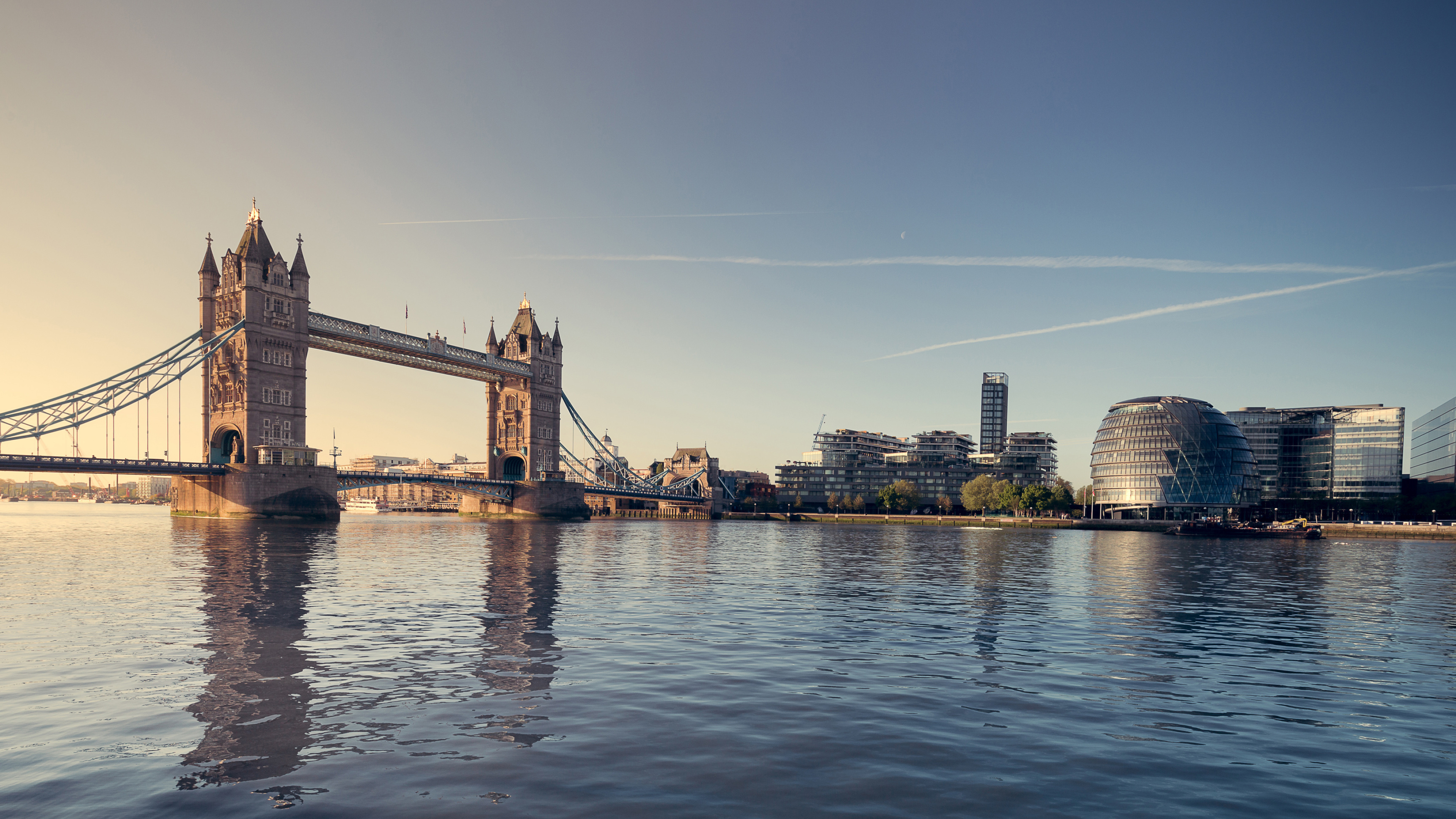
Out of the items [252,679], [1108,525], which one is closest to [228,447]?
[252,679]

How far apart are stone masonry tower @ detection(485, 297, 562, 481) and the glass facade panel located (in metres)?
132

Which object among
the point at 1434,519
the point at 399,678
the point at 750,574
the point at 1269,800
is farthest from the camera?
the point at 1434,519

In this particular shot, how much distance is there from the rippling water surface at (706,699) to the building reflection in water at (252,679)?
0.29 ft

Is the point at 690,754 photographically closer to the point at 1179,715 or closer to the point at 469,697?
the point at 469,697

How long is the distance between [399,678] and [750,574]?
1119 inches

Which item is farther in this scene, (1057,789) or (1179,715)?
(1179,715)

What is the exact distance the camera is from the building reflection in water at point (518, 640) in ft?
44.0

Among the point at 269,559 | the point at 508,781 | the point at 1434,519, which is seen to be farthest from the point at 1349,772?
the point at 1434,519

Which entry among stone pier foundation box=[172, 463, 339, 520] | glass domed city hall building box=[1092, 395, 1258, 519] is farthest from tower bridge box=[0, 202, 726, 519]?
glass domed city hall building box=[1092, 395, 1258, 519]

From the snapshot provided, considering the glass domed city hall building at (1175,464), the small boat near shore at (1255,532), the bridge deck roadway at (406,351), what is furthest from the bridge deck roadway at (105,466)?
the glass domed city hall building at (1175,464)

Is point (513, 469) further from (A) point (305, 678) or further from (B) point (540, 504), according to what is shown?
(A) point (305, 678)

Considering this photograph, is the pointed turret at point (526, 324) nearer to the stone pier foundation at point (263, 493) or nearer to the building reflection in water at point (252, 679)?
the stone pier foundation at point (263, 493)

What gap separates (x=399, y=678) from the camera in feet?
54.1

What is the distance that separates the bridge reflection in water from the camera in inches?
460
